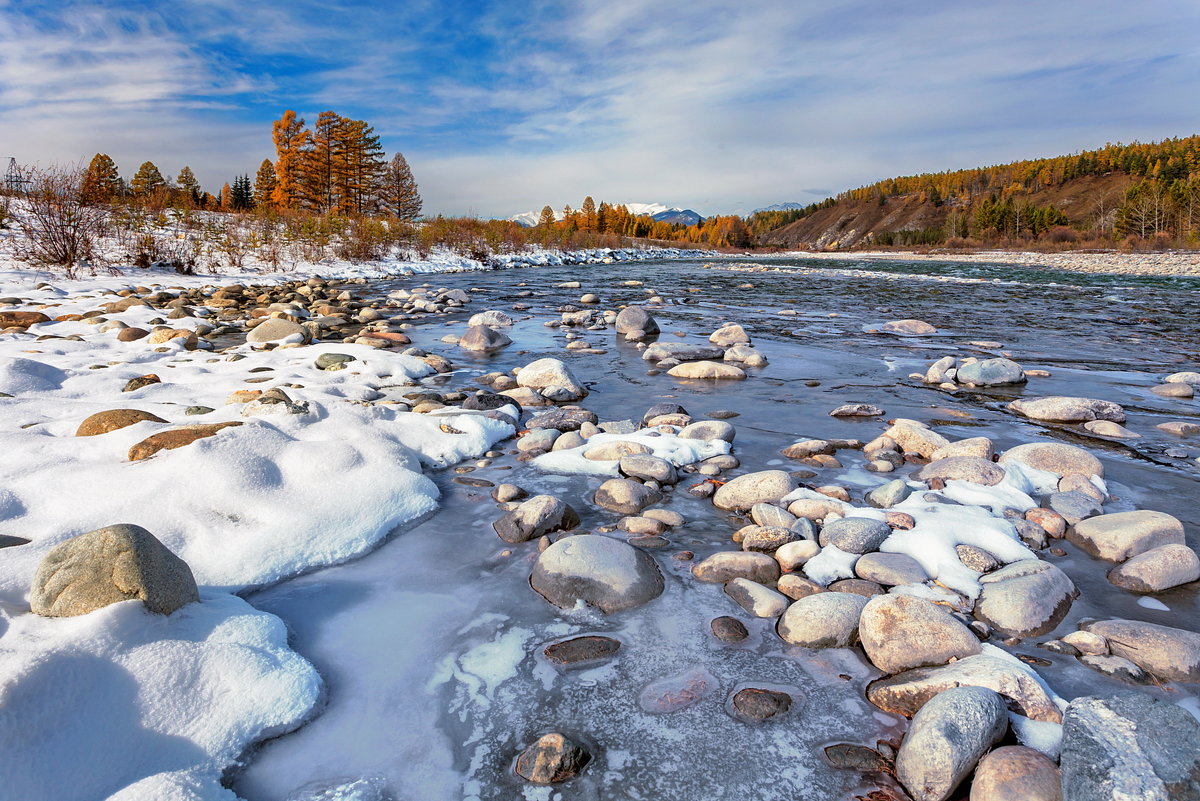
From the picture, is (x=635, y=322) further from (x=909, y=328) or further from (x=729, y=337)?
(x=909, y=328)

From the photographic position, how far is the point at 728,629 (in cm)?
229

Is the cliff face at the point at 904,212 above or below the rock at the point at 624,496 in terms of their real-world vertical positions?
above

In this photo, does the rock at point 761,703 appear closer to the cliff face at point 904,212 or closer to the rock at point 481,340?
the rock at point 481,340

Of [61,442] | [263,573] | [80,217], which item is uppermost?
[80,217]

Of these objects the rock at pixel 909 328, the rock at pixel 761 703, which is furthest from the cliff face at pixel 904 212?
the rock at pixel 761 703

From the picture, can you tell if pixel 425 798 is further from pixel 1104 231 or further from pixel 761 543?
pixel 1104 231

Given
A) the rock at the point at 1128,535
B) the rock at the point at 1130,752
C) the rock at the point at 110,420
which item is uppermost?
the rock at the point at 110,420

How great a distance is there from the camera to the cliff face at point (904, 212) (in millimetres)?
99875

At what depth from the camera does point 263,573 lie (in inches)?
101

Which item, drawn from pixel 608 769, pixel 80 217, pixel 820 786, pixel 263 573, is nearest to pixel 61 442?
pixel 263 573

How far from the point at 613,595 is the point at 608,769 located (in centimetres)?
84

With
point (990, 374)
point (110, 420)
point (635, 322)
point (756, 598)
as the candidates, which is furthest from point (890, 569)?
point (635, 322)

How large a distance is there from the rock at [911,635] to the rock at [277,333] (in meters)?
7.53

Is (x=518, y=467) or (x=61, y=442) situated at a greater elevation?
(x=61, y=442)
